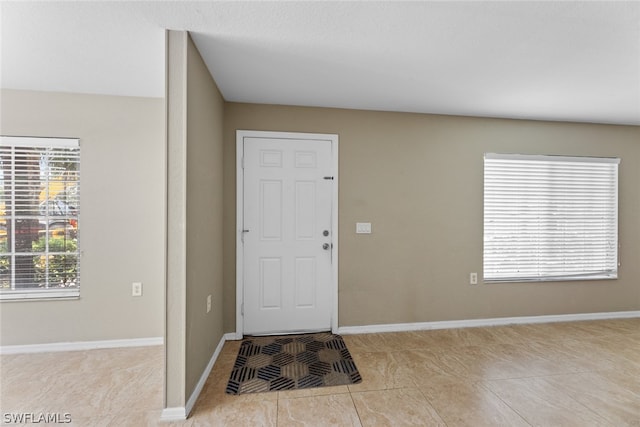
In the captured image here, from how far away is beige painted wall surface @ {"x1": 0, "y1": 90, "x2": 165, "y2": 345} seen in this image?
2.58 m

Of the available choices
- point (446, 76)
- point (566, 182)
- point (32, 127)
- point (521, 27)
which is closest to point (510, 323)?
point (566, 182)

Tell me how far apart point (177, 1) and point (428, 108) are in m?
2.44

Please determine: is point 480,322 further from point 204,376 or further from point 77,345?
point 77,345

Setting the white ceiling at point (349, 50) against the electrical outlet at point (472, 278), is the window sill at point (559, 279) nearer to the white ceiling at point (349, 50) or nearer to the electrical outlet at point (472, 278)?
the electrical outlet at point (472, 278)

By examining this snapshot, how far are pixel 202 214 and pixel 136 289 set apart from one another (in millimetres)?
1279

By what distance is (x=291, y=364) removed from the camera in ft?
7.86

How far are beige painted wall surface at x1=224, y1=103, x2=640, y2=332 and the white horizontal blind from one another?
0.44ft

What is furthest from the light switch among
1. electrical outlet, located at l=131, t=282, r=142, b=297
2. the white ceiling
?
electrical outlet, located at l=131, t=282, r=142, b=297

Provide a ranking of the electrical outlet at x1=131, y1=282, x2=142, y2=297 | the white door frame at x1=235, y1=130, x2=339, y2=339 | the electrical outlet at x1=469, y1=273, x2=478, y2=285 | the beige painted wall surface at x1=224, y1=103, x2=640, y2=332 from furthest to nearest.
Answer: the electrical outlet at x1=469, y1=273, x2=478, y2=285, the beige painted wall surface at x1=224, y1=103, x2=640, y2=332, the white door frame at x1=235, y1=130, x2=339, y2=339, the electrical outlet at x1=131, y1=282, x2=142, y2=297

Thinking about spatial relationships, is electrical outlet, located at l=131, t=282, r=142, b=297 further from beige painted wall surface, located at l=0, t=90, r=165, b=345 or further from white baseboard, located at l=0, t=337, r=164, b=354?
Result: white baseboard, located at l=0, t=337, r=164, b=354

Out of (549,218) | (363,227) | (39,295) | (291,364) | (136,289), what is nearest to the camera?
(291,364)

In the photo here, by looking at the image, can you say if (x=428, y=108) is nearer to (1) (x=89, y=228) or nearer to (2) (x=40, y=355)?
A: (1) (x=89, y=228)

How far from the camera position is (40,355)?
2521 millimetres

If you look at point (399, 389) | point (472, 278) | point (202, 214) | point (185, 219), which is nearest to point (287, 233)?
point (202, 214)
